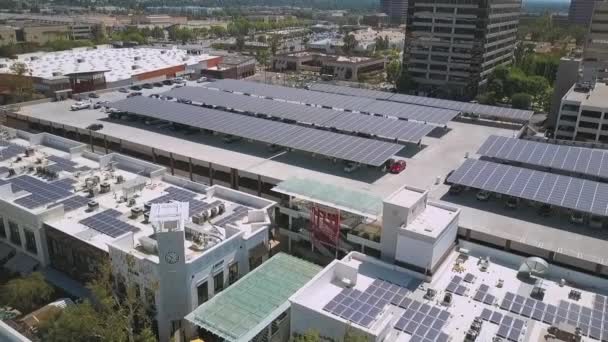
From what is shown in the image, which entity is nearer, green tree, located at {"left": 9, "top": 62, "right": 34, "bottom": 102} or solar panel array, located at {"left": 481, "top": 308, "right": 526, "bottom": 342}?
solar panel array, located at {"left": 481, "top": 308, "right": 526, "bottom": 342}

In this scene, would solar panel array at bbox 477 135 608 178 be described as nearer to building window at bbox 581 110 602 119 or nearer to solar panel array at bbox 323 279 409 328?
building window at bbox 581 110 602 119

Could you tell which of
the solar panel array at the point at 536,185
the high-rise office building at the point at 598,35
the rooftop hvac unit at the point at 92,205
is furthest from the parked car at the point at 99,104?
the high-rise office building at the point at 598,35

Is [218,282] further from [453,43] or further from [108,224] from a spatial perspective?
[453,43]

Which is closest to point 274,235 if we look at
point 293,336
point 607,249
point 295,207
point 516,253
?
point 295,207

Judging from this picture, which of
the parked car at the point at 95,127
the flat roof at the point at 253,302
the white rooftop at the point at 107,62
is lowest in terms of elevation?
the flat roof at the point at 253,302

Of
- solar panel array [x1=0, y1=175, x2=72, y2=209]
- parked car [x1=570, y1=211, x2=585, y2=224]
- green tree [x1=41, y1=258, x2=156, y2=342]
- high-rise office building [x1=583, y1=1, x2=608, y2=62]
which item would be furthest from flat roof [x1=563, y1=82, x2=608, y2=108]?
solar panel array [x1=0, y1=175, x2=72, y2=209]

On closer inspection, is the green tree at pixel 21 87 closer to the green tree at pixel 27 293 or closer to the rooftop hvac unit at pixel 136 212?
the rooftop hvac unit at pixel 136 212

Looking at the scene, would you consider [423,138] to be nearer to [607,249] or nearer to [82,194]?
[607,249]
